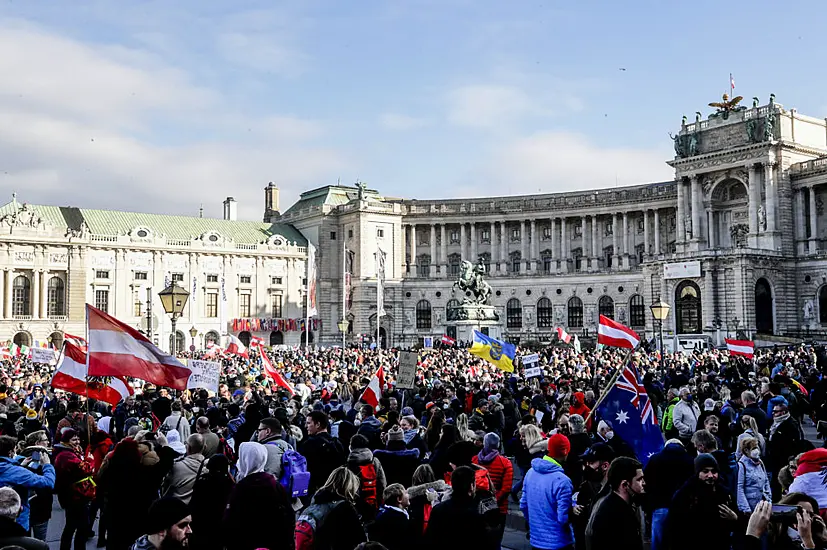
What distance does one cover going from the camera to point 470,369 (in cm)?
3075

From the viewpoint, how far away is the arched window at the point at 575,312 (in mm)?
77375

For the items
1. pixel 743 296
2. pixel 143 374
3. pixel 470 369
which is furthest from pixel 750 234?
pixel 143 374

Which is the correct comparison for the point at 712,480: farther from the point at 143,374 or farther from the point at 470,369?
the point at 470,369

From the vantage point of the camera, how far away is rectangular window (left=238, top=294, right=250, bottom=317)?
79000 mm

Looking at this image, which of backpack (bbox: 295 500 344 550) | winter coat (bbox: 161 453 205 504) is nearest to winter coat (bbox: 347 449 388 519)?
backpack (bbox: 295 500 344 550)

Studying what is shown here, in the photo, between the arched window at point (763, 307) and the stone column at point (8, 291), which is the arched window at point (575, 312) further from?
the stone column at point (8, 291)

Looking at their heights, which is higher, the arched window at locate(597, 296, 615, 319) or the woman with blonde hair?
the arched window at locate(597, 296, 615, 319)

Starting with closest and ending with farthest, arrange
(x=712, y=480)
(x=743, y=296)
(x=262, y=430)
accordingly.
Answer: (x=712, y=480)
(x=262, y=430)
(x=743, y=296)

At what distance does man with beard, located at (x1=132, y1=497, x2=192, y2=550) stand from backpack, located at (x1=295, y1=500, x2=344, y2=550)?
128 cm

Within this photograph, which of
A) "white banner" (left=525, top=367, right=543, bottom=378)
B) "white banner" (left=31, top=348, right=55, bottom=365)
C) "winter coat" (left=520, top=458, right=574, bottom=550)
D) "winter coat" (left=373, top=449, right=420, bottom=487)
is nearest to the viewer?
"winter coat" (left=520, top=458, right=574, bottom=550)

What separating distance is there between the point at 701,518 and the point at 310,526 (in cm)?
322

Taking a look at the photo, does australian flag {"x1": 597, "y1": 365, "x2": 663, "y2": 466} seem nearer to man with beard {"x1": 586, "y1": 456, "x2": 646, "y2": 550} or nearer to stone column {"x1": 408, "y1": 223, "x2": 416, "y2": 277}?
man with beard {"x1": 586, "y1": 456, "x2": 646, "y2": 550}

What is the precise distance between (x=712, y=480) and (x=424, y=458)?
15.5ft

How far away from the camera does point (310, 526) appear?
23.0ft
